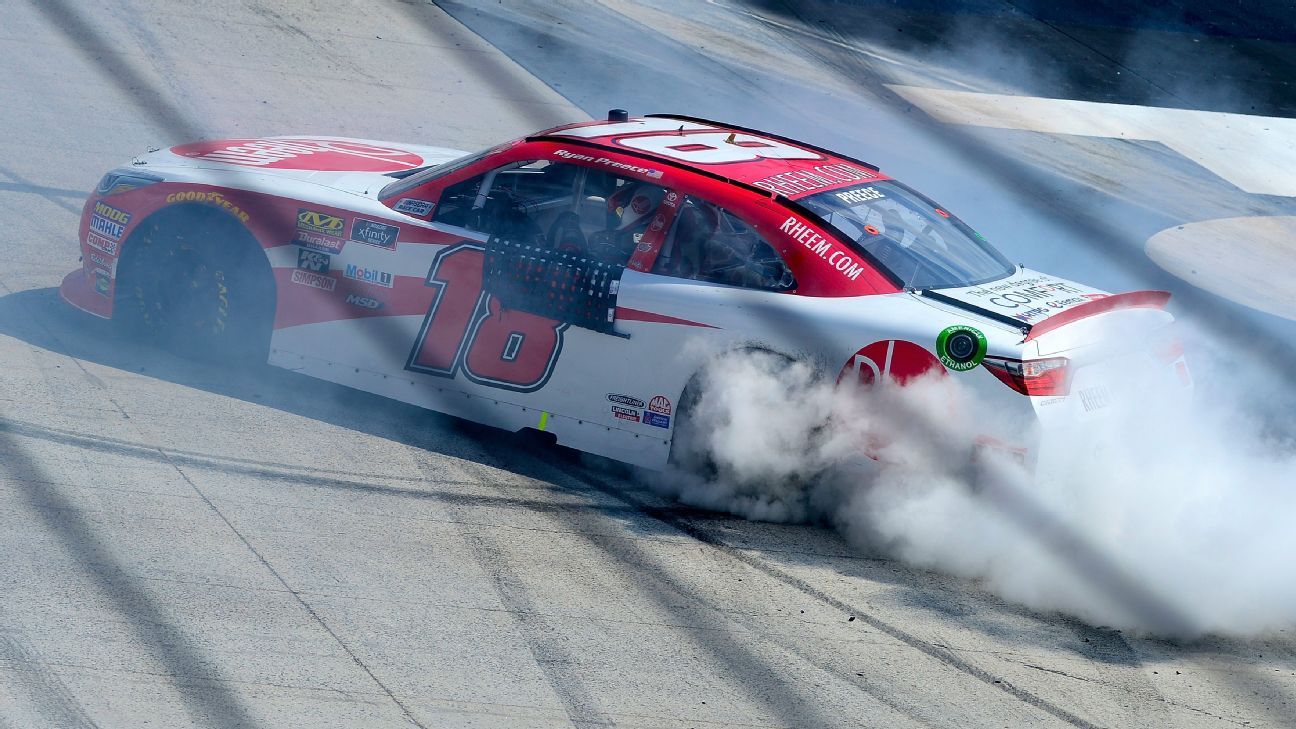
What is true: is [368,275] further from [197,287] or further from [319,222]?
[197,287]

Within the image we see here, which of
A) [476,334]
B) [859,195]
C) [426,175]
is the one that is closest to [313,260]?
[426,175]

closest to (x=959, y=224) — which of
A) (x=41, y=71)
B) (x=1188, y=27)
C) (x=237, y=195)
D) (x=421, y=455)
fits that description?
(x=421, y=455)

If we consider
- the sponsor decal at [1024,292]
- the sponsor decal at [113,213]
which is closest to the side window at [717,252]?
the sponsor decal at [1024,292]

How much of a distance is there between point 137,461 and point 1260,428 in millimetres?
5535

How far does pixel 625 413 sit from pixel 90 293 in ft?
9.86

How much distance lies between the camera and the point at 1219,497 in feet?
18.2

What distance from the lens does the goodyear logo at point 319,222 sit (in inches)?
257

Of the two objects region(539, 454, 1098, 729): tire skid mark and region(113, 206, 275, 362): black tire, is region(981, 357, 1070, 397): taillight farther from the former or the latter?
region(113, 206, 275, 362): black tire

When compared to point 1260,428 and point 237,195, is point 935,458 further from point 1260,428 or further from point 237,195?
point 237,195

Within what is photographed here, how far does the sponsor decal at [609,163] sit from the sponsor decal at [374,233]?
33.5 inches

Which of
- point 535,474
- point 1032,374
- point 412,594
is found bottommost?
point 412,594

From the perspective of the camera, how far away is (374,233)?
6.43 m

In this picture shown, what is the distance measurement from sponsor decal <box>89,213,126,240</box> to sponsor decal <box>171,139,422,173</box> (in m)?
0.54

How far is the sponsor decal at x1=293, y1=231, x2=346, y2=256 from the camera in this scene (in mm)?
6512
